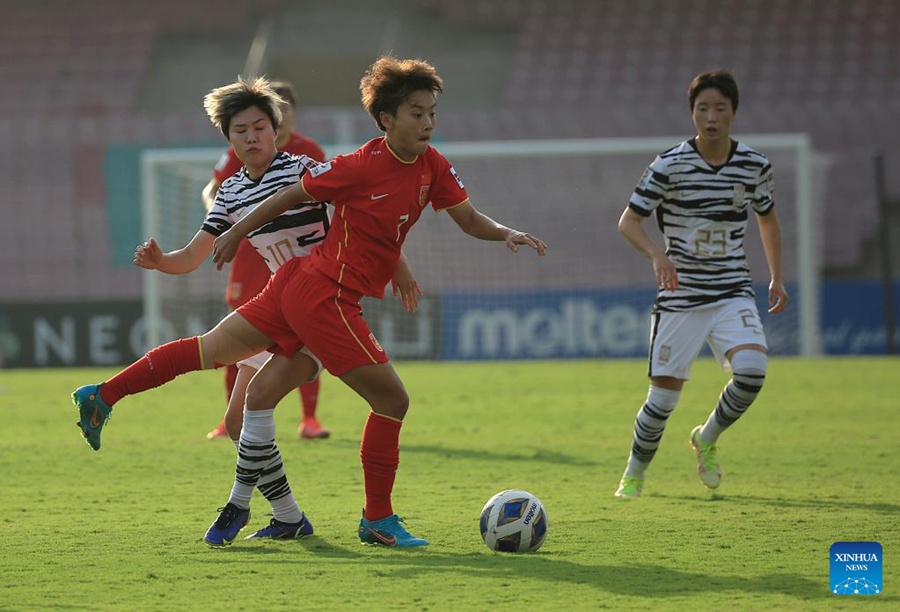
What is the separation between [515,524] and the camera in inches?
180

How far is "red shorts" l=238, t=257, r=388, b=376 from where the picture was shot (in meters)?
4.57

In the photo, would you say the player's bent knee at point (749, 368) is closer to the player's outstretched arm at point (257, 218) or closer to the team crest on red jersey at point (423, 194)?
the team crest on red jersey at point (423, 194)

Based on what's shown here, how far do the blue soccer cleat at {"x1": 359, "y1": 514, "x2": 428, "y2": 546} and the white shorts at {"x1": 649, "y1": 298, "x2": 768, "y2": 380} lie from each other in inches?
64.0

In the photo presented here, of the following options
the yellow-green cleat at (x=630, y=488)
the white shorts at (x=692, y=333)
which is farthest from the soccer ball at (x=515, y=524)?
the white shorts at (x=692, y=333)

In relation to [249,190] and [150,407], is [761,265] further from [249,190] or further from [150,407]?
[249,190]

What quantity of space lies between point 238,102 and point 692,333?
2.22m

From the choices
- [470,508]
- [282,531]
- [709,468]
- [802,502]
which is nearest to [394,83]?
[282,531]

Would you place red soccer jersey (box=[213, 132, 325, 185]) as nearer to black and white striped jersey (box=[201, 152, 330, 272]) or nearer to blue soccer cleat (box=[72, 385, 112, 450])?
black and white striped jersey (box=[201, 152, 330, 272])

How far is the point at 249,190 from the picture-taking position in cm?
498

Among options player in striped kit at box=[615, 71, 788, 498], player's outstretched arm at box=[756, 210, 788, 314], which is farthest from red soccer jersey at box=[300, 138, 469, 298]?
player's outstretched arm at box=[756, 210, 788, 314]

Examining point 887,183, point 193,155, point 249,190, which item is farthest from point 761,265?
point 249,190

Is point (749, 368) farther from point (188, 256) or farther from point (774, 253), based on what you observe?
point (188, 256)

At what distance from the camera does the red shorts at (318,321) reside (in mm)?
4570

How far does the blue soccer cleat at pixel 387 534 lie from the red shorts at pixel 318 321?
22.0 inches
